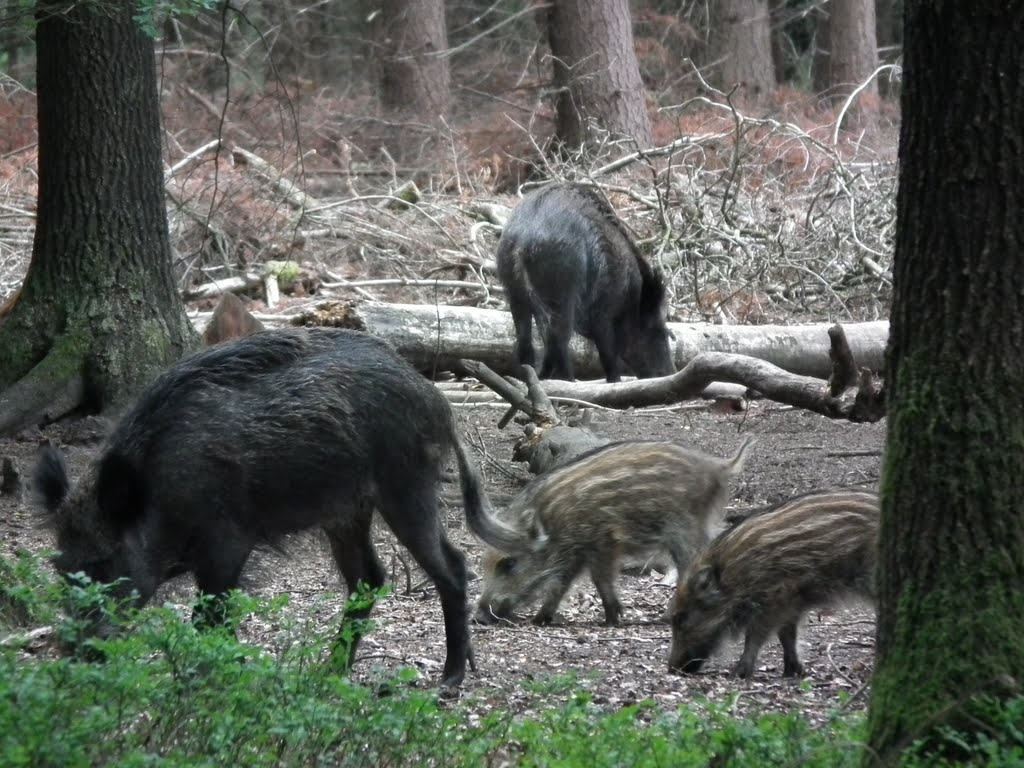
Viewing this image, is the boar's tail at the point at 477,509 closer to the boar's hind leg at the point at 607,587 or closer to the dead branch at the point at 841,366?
the boar's hind leg at the point at 607,587

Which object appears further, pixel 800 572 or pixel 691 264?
pixel 691 264

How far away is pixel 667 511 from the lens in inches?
273

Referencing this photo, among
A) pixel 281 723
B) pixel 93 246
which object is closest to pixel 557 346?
pixel 93 246

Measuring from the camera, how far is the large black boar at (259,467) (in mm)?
5254

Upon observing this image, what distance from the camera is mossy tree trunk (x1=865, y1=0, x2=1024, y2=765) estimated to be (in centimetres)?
374

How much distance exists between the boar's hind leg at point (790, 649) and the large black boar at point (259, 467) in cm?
130

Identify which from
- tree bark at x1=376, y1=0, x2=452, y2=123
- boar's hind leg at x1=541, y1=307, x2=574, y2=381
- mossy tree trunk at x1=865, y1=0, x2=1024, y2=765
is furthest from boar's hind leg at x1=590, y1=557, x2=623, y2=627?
tree bark at x1=376, y1=0, x2=452, y2=123

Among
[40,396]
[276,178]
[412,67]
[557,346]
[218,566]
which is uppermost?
[412,67]

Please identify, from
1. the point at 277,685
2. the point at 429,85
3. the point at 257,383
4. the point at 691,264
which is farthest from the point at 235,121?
the point at 277,685

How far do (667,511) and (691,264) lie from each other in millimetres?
7426

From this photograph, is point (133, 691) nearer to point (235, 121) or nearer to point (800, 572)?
point (800, 572)

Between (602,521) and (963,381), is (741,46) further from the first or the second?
(963,381)

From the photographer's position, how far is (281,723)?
3.56 m

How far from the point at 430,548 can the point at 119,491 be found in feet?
3.75
